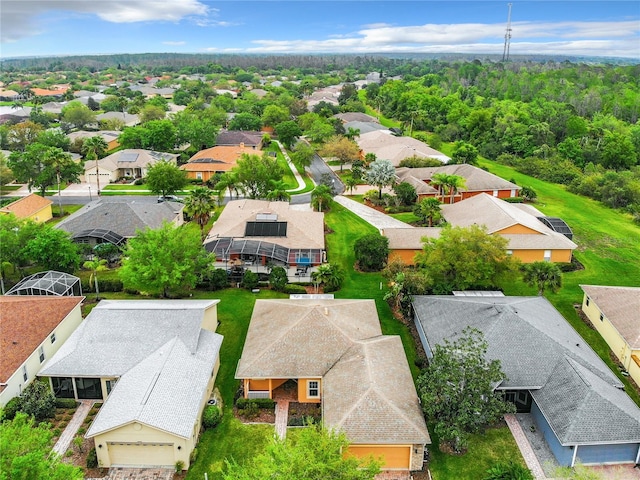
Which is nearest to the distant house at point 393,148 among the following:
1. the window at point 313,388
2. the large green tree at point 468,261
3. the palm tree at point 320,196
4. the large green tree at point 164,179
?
the palm tree at point 320,196

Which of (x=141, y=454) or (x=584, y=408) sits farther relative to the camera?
(x=584, y=408)

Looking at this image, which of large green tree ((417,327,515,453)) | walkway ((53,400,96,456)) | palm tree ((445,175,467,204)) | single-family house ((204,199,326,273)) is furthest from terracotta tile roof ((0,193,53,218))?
large green tree ((417,327,515,453))

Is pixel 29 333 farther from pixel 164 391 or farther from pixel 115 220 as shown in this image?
pixel 115 220

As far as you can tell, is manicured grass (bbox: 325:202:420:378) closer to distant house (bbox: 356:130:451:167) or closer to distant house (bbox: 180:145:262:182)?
distant house (bbox: 356:130:451:167)

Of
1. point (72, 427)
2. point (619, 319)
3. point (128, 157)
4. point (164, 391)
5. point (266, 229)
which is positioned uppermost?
point (128, 157)

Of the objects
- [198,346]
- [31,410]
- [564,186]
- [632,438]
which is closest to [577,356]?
[632,438]

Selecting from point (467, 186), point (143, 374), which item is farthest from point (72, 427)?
point (467, 186)
